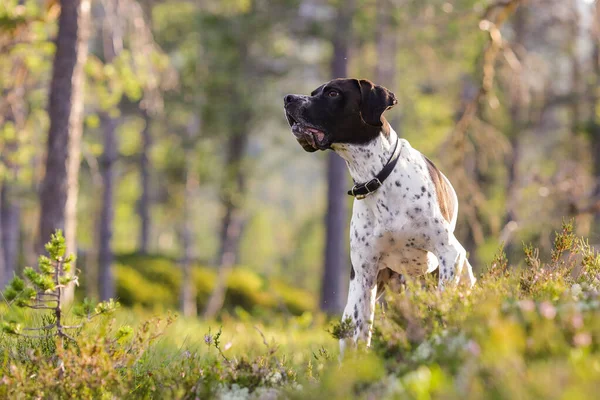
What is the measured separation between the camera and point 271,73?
767 inches

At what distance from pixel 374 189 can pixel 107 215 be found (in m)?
15.2

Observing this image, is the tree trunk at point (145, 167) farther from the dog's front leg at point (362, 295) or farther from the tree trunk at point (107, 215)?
the dog's front leg at point (362, 295)

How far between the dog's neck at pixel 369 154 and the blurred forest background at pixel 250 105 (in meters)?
4.88

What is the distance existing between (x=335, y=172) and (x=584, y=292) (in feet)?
44.1

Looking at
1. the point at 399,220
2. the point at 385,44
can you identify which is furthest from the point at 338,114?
the point at 385,44

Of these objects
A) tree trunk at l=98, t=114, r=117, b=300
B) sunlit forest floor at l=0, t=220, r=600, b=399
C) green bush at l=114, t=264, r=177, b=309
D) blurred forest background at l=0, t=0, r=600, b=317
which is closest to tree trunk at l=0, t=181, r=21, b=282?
blurred forest background at l=0, t=0, r=600, b=317

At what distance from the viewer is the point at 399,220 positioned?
5.17m

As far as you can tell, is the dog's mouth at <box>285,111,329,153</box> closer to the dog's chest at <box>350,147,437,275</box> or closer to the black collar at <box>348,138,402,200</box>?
the black collar at <box>348,138,402,200</box>

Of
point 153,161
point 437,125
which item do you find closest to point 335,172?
point 437,125

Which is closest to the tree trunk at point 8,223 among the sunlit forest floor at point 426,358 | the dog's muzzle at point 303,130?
the sunlit forest floor at point 426,358

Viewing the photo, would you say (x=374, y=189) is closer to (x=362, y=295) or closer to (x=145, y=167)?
(x=362, y=295)

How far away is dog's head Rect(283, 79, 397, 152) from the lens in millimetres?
5211

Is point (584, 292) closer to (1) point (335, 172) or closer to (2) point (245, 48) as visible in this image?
(1) point (335, 172)

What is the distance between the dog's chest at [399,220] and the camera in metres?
5.17
